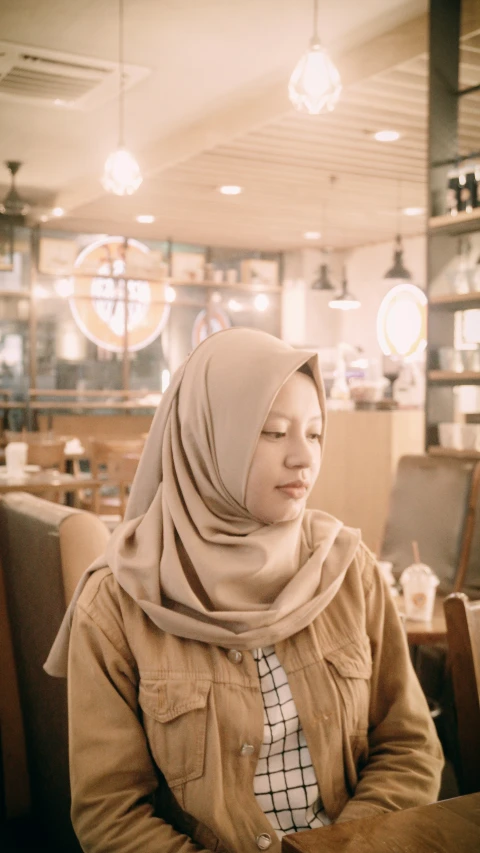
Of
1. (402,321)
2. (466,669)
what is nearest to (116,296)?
(402,321)

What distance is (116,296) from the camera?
1020cm

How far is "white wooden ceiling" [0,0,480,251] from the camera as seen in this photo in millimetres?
4457

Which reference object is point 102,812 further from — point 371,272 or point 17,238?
point 371,272

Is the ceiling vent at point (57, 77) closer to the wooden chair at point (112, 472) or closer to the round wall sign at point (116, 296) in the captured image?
the wooden chair at point (112, 472)

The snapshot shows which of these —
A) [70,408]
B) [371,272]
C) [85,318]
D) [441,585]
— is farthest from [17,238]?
[441,585]

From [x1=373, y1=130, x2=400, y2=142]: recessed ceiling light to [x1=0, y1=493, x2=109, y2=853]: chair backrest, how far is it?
442cm

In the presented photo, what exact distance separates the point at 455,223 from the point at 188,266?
7161 millimetres

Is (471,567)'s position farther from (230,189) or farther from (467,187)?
(230,189)

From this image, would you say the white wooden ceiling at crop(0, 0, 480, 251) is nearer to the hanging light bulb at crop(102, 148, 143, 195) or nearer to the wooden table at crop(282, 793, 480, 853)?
the hanging light bulb at crop(102, 148, 143, 195)

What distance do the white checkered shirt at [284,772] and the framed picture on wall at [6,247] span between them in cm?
869

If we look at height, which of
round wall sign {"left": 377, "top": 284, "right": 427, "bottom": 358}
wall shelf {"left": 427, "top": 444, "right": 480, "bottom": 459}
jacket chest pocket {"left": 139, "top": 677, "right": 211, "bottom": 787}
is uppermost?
round wall sign {"left": 377, "top": 284, "right": 427, "bottom": 358}

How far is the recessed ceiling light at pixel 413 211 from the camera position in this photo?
8125 mm

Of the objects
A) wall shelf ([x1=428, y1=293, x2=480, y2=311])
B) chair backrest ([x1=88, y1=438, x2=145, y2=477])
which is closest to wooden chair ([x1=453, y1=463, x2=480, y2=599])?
wall shelf ([x1=428, y1=293, x2=480, y2=311])

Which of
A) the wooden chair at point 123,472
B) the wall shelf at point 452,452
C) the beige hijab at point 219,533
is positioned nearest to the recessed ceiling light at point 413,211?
the wooden chair at point 123,472
